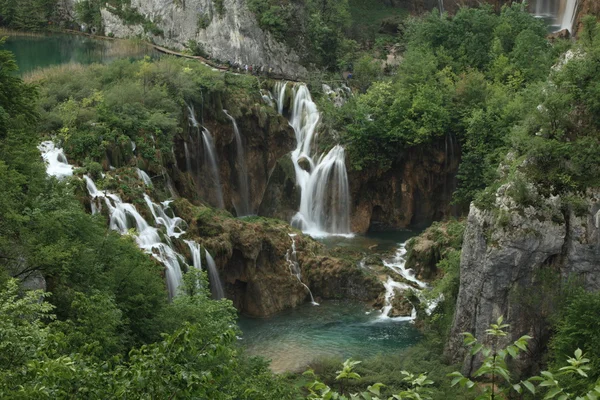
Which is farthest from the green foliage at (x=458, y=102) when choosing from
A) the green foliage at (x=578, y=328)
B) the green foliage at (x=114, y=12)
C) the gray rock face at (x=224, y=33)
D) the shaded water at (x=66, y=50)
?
the green foliage at (x=114, y=12)

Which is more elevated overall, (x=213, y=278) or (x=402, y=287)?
(x=213, y=278)

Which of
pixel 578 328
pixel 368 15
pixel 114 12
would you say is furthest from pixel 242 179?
pixel 114 12

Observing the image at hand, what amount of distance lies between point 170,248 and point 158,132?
7.78m

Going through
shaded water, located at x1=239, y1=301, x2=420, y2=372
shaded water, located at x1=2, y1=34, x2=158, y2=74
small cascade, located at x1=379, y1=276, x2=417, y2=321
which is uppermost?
shaded water, located at x1=2, y1=34, x2=158, y2=74

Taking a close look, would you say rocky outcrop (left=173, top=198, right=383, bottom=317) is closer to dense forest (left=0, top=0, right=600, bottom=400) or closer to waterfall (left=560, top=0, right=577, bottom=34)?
dense forest (left=0, top=0, right=600, bottom=400)

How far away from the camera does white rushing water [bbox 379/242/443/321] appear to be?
99.7ft

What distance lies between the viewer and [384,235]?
41.5m

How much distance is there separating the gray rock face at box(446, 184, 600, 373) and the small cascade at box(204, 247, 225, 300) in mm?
11390

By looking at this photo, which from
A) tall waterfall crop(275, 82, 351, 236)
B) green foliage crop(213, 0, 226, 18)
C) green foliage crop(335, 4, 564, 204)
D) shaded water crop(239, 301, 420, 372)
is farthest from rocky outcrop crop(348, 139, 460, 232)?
green foliage crop(213, 0, 226, 18)

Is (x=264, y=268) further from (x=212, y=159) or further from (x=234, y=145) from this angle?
(x=234, y=145)

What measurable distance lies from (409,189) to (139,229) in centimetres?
1842

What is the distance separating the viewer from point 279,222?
36875 millimetres

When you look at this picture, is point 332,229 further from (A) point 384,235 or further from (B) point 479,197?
(B) point 479,197

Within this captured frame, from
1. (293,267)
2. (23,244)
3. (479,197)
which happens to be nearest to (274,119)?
(293,267)
